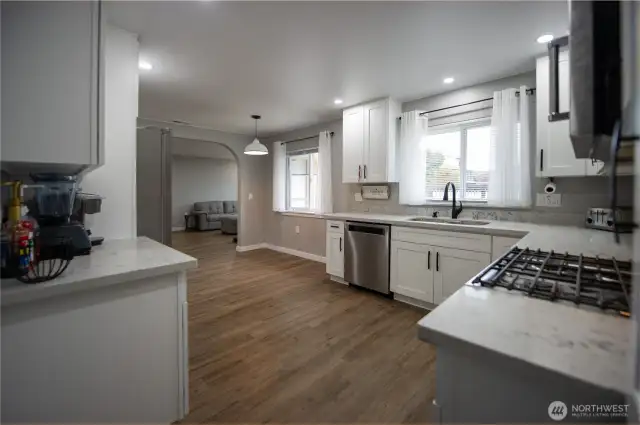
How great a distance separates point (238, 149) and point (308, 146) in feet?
5.05

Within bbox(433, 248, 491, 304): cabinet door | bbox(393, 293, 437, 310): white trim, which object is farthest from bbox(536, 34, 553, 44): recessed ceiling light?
bbox(393, 293, 437, 310): white trim

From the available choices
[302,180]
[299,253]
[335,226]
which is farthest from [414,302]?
[302,180]

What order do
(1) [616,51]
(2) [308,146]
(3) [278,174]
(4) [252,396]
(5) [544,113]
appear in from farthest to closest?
(3) [278,174], (2) [308,146], (5) [544,113], (4) [252,396], (1) [616,51]

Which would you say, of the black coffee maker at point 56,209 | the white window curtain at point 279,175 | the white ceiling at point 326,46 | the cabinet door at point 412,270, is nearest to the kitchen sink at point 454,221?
the cabinet door at point 412,270

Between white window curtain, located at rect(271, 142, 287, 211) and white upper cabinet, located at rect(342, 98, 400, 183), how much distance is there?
2.00 metres

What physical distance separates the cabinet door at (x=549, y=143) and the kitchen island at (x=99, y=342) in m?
2.90

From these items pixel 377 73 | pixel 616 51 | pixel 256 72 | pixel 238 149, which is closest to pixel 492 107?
pixel 377 73

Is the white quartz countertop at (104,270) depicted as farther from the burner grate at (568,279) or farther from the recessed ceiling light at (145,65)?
the recessed ceiling light at (145,65)

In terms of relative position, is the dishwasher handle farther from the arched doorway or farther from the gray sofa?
the gray sofa

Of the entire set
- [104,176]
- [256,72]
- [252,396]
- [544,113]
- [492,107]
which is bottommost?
[252,396]

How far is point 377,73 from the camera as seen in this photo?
2.93 meters

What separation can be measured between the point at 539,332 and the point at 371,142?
11.1ft

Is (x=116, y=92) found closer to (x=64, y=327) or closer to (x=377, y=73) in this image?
(x=64, y=327)
